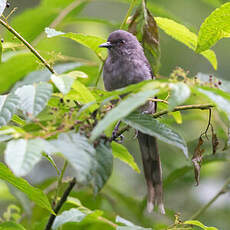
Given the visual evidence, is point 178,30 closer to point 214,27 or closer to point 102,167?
point 214,27

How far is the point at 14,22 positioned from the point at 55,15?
1.35ft

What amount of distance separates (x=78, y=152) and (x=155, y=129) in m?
0.46

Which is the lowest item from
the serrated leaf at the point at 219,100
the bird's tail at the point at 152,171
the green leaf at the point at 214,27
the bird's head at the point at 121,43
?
the bird's tail at the point at 152,171

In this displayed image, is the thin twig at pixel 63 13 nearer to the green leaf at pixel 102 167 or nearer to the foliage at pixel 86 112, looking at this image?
the foliage at pixel 86 112

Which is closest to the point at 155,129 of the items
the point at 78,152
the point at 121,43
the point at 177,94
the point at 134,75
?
the point at 177,94

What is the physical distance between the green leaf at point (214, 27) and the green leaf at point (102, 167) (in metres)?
1.04

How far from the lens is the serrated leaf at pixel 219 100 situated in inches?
76.7

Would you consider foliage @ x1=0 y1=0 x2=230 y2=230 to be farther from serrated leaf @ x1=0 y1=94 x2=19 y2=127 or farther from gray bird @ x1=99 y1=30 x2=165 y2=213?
gray bird @ x1=99 y1=30 x2=165 y2=213

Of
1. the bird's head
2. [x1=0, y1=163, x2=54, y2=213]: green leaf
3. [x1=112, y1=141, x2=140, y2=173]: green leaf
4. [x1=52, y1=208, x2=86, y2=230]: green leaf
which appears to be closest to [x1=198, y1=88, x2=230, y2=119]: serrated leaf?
[x1=0, y1=163, x2=54, y2=213]: green leaf

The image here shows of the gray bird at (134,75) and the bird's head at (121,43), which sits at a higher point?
the bird's head at (121,43)

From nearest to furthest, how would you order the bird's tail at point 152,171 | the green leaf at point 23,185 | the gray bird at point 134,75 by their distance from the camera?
the green leaf at point 23,185
the bird's tail at point 152,171
the gray bird at point 134,75

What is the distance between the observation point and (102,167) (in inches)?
78.9

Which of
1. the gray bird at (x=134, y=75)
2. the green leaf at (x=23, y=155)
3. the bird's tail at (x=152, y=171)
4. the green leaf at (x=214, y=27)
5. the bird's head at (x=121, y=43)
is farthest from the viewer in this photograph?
the bird's head at (x=121, y=43)

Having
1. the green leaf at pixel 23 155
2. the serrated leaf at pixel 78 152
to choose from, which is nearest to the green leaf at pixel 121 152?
the serrated leaf at pixel 78 152
